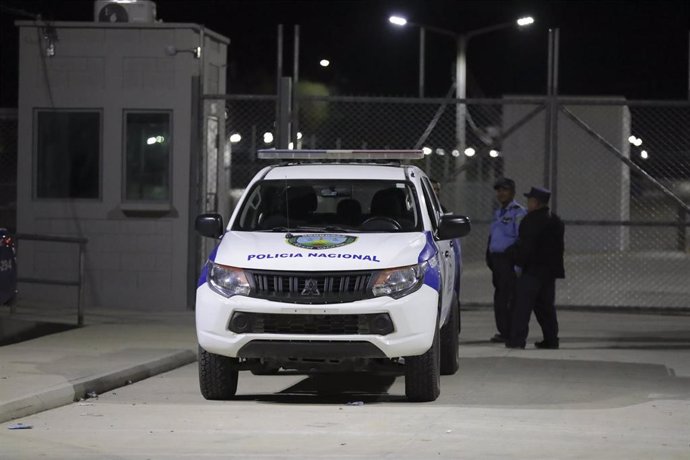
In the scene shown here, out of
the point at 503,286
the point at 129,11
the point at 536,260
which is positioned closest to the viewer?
the point at 536,260

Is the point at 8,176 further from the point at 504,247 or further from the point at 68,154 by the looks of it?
the point at 504,247

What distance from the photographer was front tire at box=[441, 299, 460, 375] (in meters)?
12.5

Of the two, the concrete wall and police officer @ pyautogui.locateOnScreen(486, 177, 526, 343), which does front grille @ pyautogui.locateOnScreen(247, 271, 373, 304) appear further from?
the concrete wall

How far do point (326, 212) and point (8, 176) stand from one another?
11394mm

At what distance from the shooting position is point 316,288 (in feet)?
34.5

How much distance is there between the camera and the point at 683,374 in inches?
515

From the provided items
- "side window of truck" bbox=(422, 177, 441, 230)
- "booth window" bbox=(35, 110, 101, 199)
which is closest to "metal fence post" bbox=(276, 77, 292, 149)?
"booth window" bbox=(35, 110, 101, 199)

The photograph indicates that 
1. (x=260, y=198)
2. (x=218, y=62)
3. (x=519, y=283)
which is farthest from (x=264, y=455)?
(x=218, y=62)

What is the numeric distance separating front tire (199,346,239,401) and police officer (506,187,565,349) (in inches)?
184

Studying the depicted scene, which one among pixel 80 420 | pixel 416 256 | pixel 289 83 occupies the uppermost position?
pixel 289 83

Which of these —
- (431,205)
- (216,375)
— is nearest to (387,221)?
(431,205)

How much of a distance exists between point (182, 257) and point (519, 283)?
546 cm

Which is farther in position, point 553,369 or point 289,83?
point 289,83

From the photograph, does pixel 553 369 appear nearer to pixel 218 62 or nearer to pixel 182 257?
pixel 182 257
